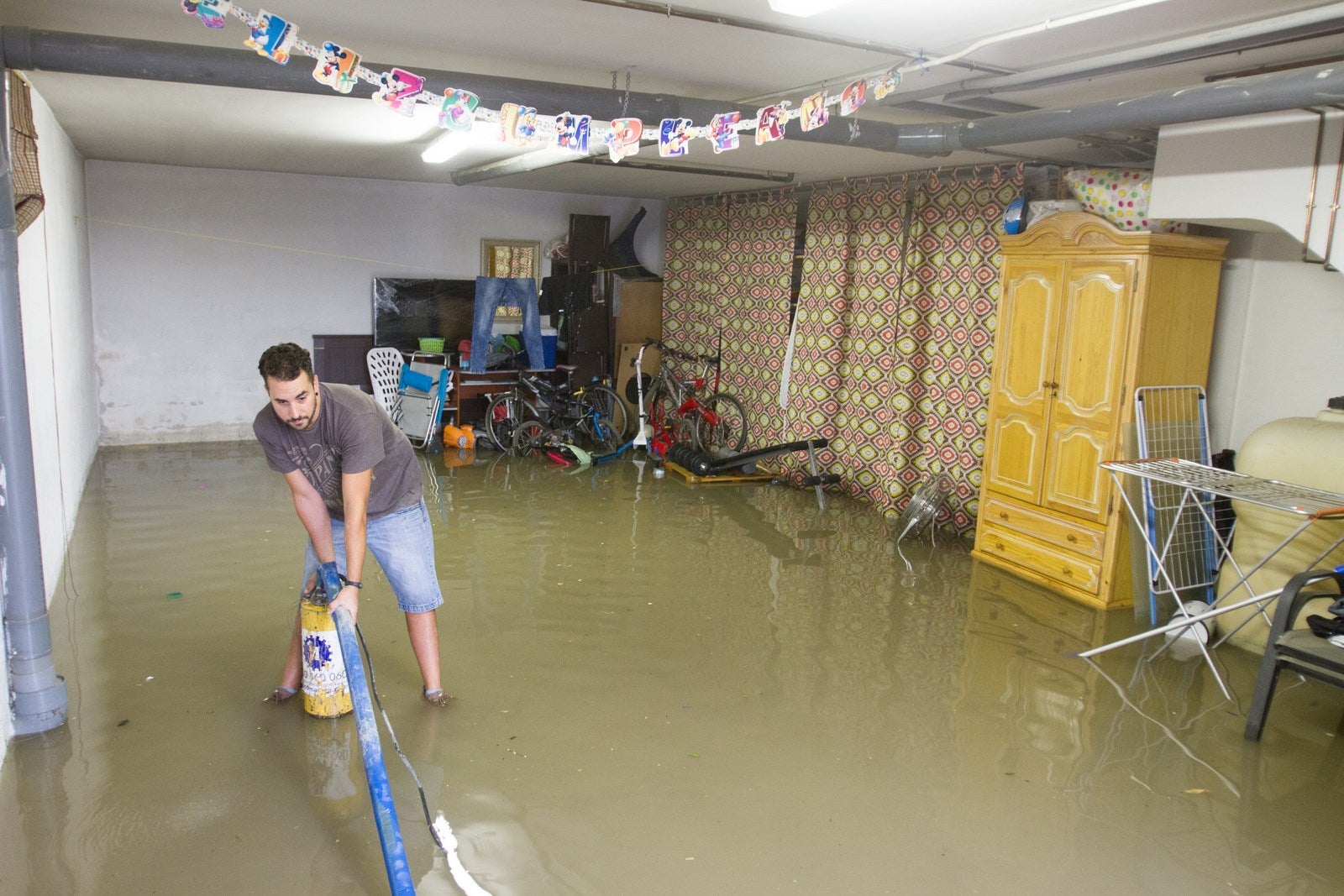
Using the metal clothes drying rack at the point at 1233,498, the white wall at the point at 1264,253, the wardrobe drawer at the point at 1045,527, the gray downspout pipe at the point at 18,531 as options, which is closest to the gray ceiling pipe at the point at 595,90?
the gray downspout pipe at the point at 18,531

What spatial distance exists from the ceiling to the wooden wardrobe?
0.56 metres

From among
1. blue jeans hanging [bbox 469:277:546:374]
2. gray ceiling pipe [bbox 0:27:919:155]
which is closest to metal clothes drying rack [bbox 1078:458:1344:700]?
gray ceiling pipe [bbox 0:27:919:155]

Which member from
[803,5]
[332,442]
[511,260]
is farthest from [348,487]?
[511,260]

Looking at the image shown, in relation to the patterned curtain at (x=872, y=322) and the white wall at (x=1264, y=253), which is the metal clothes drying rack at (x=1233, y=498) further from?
the patterned curtain at (x=872, y=322)

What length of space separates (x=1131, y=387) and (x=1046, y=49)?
1.95 meters

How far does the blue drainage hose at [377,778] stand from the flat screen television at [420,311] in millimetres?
6466

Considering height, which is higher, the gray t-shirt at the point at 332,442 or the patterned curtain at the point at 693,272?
the patterned curtain at the point at 693,272

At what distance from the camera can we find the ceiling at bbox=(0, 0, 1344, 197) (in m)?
2.76

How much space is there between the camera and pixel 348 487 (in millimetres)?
2826

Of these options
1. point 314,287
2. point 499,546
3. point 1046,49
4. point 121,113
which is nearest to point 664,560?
point 499,546

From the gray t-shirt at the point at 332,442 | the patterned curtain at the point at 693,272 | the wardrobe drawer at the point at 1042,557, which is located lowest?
the wardrobe drawer at the point at 1042,557

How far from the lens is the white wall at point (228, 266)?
Result: 7.66 m

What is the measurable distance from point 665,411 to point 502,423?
58.2 inches

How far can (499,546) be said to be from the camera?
5246mm
